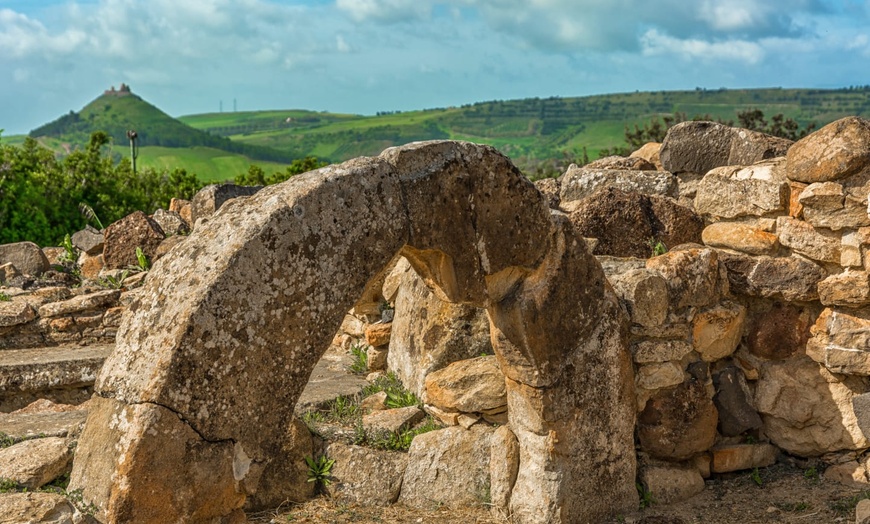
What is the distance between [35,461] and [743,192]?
5300mm

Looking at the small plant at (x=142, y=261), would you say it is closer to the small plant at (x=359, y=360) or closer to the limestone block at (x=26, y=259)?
the limestone block at (x=26, y=259)

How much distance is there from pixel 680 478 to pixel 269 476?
292cm

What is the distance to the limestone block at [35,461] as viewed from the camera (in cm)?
544

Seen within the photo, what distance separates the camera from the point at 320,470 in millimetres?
6312

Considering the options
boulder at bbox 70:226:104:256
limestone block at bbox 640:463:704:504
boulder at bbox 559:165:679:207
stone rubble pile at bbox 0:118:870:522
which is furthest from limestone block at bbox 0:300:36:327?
limestone block at bbox 640:463:704:504

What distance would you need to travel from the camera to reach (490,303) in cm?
537

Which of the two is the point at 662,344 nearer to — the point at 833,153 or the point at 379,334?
the point at 833,153

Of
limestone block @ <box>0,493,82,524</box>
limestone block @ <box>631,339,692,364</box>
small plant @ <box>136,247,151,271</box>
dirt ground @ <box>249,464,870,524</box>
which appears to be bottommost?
dirt ground @ <box>249,464,870,524</box>

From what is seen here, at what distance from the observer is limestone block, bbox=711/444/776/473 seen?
6664mm

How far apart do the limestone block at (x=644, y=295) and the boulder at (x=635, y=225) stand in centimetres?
94

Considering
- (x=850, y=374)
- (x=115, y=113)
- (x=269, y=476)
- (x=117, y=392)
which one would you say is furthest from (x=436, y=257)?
(x=115, y=113)

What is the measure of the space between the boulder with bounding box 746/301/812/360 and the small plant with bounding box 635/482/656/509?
1.41 metres

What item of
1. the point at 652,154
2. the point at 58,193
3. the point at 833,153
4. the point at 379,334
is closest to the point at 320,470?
the point at 379,334

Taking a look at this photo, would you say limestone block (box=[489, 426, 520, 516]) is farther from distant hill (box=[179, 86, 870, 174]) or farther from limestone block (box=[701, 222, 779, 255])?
distant hill (box=[179, 86, 870, 174])
